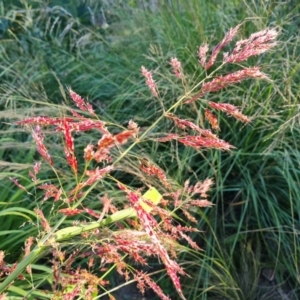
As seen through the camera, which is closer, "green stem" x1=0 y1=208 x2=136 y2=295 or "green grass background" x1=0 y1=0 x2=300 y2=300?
"green stem" x1=0 y1=208 x2=136 y2=295

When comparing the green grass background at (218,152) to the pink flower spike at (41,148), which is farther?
the green grass background at (218,152)

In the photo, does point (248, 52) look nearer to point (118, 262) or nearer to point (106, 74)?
point (118, 262)

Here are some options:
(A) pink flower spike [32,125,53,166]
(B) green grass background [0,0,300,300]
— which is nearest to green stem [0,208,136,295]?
(A) pink flower spike [32,125,53,166]


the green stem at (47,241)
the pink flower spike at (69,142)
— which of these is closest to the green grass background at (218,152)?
the green stem at (47,241)

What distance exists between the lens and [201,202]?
141cm

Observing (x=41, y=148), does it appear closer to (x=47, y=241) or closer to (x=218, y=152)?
(x=47, y=241)

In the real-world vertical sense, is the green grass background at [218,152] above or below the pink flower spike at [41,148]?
below

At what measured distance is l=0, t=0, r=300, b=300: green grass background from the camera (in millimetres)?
2771

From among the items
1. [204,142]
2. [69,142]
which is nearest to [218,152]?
[204,142]

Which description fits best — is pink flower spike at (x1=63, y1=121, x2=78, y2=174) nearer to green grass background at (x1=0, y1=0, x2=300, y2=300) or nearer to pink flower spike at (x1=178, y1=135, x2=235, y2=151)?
pink flower spike at (x1=178, y1=135, x2=235, y2=151)

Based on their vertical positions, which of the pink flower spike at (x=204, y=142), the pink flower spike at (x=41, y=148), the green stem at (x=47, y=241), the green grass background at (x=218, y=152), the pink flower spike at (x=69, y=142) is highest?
the pink flower spike at (x=69, y=142)

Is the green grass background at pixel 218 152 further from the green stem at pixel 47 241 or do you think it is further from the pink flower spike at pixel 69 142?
the pink flower spike at pixel 69 142

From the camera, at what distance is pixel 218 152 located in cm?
300

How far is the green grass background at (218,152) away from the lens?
2771 mm
